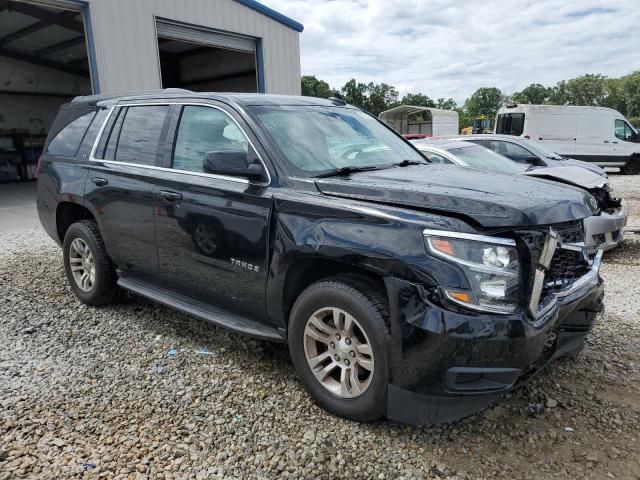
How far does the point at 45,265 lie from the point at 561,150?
719 inches

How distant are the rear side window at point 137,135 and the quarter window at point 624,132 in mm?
19681

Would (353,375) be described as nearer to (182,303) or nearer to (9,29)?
(182,303)

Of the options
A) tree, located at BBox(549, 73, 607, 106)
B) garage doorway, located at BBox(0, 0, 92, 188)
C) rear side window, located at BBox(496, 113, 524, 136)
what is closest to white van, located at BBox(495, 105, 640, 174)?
rear side window, located at BBox(496, 113, 524, 136)

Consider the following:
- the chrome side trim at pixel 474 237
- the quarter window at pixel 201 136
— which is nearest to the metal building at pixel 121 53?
the quarter window at pixel 201 136

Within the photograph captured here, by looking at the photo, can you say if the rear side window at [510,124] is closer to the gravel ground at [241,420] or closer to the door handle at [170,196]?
the gravel ground at [241,420]

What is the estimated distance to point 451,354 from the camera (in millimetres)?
2299

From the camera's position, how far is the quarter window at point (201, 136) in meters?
3.33

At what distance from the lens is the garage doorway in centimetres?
1680

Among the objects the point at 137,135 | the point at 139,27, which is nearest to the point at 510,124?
the point at 139,27

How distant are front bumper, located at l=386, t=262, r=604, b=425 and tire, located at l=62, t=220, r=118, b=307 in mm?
2917

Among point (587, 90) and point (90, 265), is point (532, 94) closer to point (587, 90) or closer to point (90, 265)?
point (587, 90)

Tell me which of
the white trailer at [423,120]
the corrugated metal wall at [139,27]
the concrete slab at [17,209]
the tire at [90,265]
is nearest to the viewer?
the tire at [90,265]

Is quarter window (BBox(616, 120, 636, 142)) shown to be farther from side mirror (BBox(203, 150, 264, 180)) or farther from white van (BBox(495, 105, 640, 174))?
side mirror (BBox(203, 150, 264, 180))

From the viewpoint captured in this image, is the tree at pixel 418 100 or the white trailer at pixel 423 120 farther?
the tree at pixel 418 100
